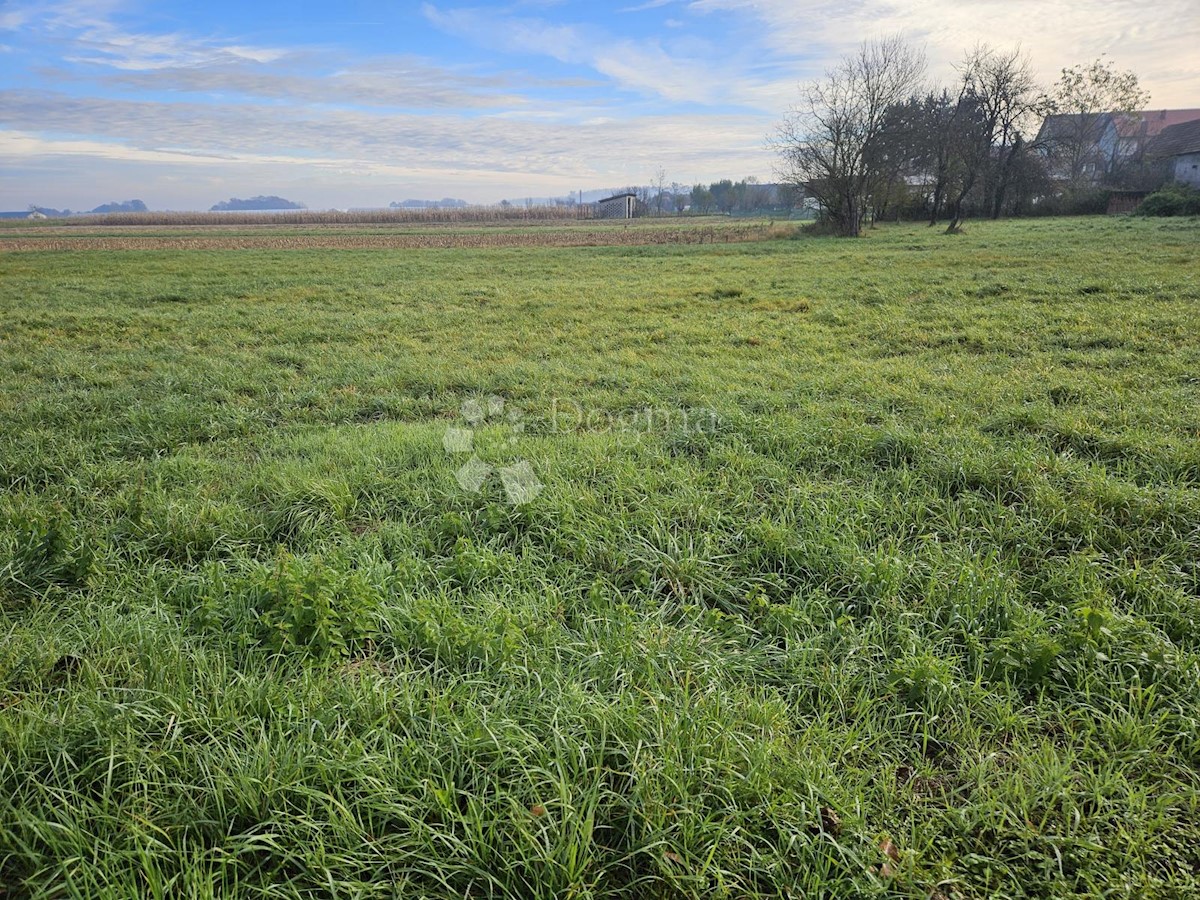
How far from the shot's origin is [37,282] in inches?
683

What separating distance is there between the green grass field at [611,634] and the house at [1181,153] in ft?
184

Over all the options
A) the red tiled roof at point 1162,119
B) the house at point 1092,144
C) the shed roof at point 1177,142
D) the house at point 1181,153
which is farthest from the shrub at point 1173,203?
the red tiled roof at point 1162,119

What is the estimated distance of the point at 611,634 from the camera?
289 cm

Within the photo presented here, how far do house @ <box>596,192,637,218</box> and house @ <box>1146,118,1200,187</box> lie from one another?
5139 centimetres

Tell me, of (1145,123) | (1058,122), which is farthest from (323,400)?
(1145,123)

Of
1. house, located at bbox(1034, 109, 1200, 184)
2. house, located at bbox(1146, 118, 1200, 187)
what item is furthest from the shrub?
house, located at bbox(1146, 118, 1200, 187)

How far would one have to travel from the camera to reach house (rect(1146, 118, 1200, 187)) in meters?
45.7

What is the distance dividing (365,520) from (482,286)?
12428mm

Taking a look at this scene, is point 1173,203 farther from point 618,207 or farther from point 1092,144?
point 618,207

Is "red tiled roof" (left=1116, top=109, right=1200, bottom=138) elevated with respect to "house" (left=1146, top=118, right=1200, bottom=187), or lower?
elevated

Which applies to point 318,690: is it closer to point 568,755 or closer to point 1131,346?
point 568,755

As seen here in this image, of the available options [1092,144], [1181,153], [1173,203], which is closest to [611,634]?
[1173,203]

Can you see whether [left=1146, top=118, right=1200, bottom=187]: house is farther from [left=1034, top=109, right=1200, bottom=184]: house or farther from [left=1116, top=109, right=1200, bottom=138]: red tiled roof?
[left=1116, top=109, right=1200, bottom=138]: red tiled roof

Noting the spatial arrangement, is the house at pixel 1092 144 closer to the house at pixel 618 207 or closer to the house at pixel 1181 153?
the house at pixel 1181 153
